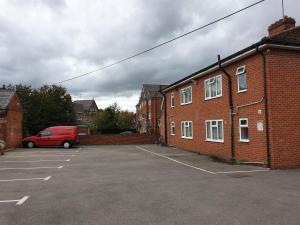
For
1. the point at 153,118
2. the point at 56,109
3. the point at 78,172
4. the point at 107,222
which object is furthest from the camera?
the point at 153,118

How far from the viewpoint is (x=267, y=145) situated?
45.7 feet

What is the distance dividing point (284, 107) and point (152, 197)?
8513 millimetres

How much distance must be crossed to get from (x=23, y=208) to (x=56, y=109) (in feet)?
121

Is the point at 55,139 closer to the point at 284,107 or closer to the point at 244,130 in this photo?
the point at 244,130

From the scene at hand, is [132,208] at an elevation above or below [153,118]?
below

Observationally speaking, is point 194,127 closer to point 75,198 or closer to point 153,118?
point 75,198

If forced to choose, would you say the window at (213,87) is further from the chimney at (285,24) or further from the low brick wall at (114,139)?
the low brick wall at (114,139)

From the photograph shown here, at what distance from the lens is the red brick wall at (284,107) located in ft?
45.3

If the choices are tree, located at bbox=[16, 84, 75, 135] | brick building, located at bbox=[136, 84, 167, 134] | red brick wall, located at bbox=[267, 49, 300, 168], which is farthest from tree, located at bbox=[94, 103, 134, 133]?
red brick wall, located at bbox=[267, 49, 300, 168]

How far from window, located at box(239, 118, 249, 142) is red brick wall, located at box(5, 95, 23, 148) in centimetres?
2007

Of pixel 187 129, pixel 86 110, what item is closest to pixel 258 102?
pixel 187 129

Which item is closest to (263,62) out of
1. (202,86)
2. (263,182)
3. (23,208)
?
(263,182)

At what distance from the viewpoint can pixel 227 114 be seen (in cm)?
1778

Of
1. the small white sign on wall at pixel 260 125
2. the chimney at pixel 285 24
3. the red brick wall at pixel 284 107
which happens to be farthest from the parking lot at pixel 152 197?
the chimney at pixel 285 24
